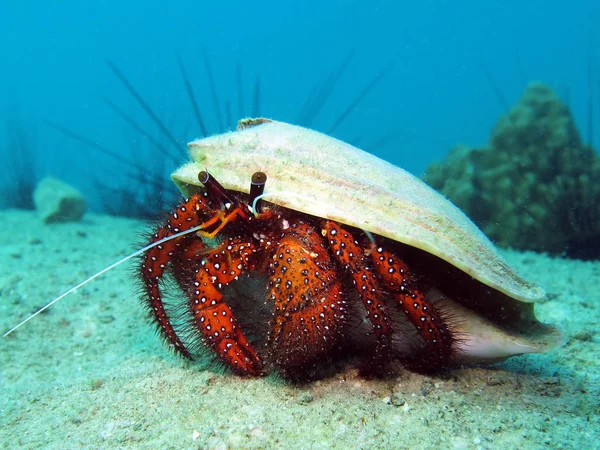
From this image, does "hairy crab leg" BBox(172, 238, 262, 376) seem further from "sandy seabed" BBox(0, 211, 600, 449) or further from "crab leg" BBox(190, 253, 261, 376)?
"sandy seabed" BBox(0, 211, 600, 449)

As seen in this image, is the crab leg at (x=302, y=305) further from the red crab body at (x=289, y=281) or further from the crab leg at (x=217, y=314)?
the crab leg at (x=217, y=314)

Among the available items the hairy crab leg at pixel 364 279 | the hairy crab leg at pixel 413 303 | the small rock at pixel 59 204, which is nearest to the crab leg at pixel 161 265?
the hairy crab leg at pixel 364 279

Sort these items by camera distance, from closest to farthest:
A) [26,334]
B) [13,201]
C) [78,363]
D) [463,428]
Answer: [463,428] < [78,363] < [26,334] < [13,201]

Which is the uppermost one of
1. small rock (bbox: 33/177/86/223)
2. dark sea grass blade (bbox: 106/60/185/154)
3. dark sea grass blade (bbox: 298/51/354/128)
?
dark sea grass blade (bbox: 298/51/354/128)

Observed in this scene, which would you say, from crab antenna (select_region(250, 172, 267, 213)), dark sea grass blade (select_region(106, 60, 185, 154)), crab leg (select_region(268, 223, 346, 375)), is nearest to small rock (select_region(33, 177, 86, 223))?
dark sea grass blade (select_region(106, 60, 185, 154))

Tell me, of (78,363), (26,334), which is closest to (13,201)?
(26,334)

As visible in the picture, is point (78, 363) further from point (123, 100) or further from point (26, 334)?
point (123, 100)

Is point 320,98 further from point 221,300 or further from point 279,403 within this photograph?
point 279,403

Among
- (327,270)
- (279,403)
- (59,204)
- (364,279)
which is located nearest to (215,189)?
(327,270)
